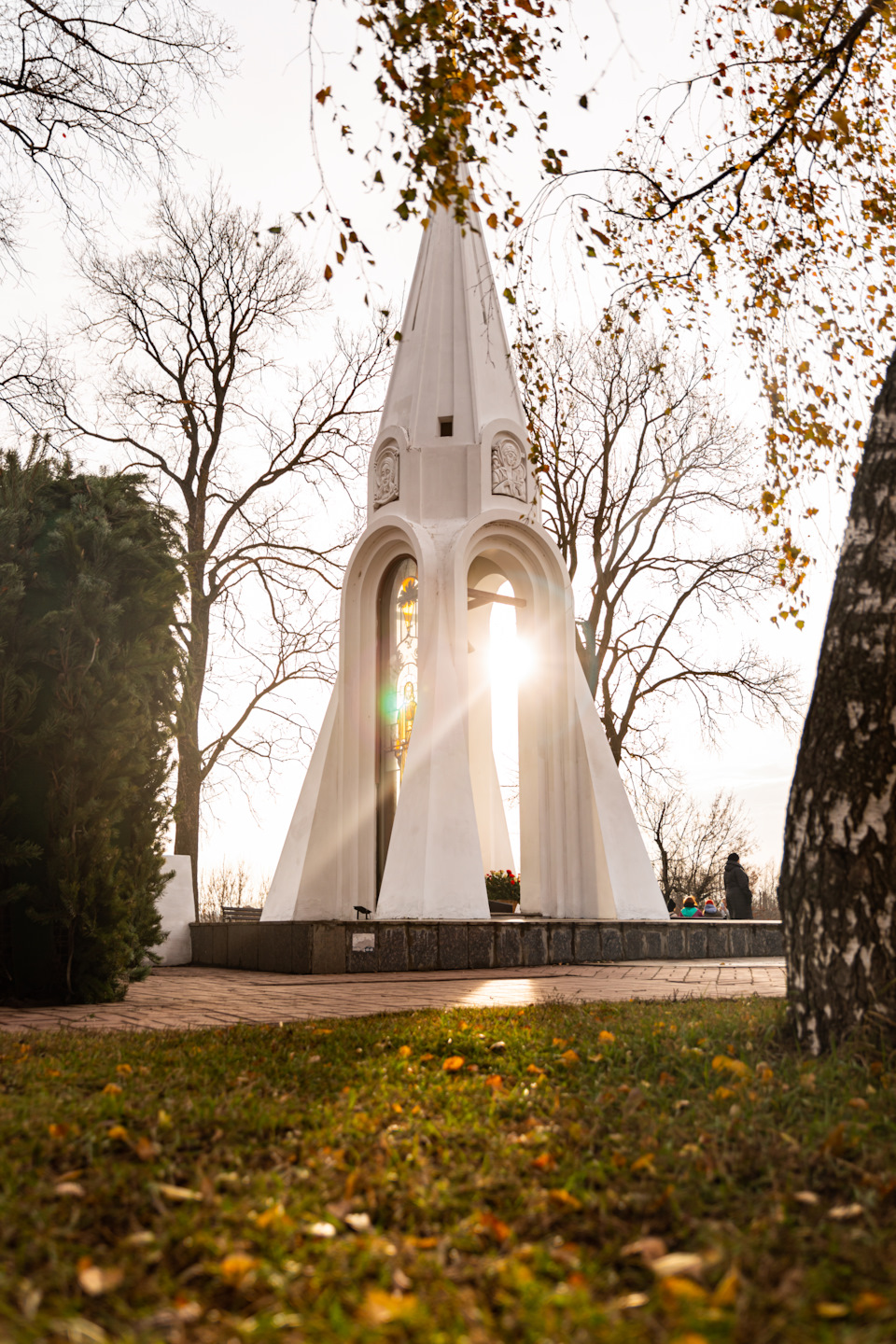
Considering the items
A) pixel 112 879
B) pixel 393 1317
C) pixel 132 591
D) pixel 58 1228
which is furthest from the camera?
pixel 132 591

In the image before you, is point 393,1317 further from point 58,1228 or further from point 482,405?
point 482,405

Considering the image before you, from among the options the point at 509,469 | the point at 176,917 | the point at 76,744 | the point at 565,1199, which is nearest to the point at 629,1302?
the point at 565,1199

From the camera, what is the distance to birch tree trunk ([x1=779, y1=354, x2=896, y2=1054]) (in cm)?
366

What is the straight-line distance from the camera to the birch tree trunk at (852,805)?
3.66 meters

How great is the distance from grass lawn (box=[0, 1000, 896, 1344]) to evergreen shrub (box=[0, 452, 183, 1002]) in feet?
9.70

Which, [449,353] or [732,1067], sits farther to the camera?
[449,353]

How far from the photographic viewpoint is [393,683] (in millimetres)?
15211

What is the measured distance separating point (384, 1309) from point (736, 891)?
17470 millimetres

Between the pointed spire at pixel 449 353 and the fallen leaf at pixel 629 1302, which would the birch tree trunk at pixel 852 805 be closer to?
the fallen leaf at pixel 629 1302

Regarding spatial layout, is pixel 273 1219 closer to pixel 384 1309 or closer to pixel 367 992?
pixel 384 1309

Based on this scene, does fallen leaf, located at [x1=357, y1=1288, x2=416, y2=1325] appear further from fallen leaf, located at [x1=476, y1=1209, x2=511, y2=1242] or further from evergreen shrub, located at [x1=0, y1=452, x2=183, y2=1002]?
evergreen shrub, located at [x1=0, y1=452, x2=183, y2=1002]

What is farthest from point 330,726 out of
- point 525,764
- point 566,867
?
point 566,867

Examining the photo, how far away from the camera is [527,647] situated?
15.1 meters

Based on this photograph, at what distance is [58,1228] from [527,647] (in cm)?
1325
